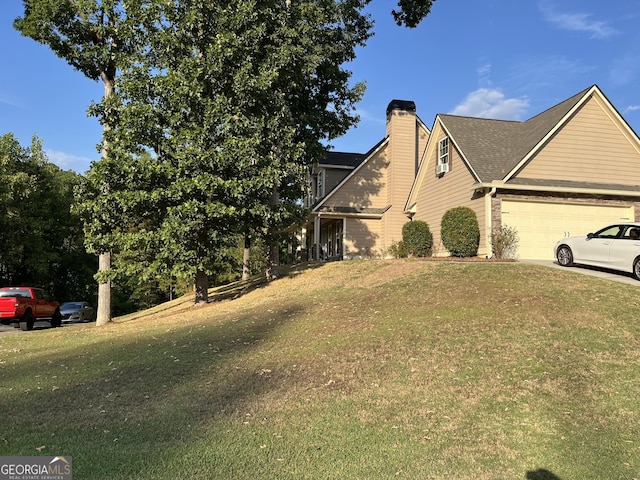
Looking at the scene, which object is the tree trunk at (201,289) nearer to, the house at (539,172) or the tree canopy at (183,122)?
the tree canopy at (183,122)

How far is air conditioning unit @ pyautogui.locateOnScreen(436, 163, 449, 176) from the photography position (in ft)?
68.0

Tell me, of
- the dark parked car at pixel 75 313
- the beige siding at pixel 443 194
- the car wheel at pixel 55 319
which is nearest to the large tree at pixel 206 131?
the beige siding at pixel 443 194

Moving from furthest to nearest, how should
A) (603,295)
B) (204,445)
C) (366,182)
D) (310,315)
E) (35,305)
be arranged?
(366,182), (35,305), (310,315), (603,295), (204,445)

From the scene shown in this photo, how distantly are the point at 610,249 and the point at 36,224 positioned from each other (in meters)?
35.7

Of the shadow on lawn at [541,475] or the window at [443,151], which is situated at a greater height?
the window at [443,151]

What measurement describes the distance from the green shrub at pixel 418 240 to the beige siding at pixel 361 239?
14.2 feet

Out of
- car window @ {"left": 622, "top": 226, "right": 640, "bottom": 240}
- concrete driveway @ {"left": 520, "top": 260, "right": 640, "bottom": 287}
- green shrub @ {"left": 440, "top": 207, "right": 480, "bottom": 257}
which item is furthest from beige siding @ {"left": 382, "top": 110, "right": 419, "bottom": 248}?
car window @ {"left": 622, "top": 226, "right": 640, "bottom": 240}

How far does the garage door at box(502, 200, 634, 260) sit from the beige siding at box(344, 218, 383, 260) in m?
9.05

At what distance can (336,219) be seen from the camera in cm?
2664

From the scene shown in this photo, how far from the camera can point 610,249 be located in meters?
13.1

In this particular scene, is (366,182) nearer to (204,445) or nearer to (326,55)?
(326,55)

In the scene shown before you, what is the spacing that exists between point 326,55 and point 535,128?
954 centimetres

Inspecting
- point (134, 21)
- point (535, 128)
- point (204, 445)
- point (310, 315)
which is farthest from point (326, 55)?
point (204, 445)

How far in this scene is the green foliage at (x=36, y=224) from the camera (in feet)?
105
